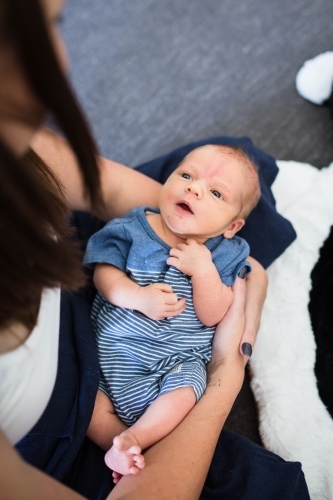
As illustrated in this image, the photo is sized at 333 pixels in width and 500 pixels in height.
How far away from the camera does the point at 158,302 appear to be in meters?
0.88

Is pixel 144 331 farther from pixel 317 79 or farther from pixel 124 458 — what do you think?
pixel 317 79

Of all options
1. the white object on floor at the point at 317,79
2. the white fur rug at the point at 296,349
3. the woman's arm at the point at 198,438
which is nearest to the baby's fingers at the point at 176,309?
the woman's arm at the point at 198,438

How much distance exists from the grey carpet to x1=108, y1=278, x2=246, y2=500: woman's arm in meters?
0.82

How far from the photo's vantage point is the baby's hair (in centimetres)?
101

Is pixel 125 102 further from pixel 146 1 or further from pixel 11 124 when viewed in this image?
pixel 11 124

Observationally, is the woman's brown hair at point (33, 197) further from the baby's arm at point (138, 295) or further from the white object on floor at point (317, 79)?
the white object on floor at point (317, 79)

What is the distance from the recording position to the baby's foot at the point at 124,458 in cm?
76

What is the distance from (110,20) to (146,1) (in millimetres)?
169

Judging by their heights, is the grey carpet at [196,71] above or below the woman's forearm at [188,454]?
above

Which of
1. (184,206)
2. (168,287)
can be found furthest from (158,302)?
(184,206)

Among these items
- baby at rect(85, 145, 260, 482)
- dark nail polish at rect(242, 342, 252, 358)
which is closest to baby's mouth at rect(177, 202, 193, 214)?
baby at rect(85, 145, 260, 482)

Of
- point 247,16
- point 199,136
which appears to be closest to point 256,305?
point 199,136

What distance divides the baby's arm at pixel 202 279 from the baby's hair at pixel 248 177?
Result: 153 millimetres

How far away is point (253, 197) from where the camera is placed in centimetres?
104
